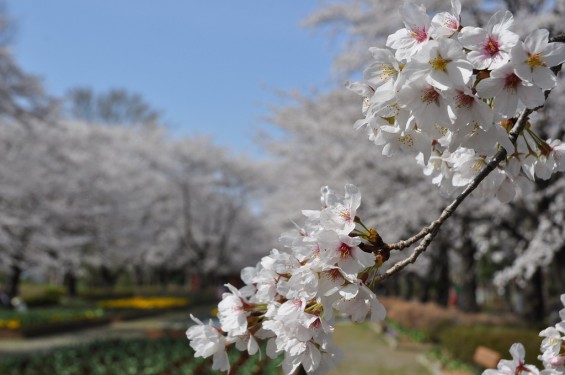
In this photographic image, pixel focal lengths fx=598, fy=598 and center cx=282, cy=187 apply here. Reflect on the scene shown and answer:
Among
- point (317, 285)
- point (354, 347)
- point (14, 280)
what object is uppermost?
point (317, 285)

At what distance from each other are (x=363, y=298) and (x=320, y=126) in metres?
14.0

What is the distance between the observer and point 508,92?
1215 millimetres

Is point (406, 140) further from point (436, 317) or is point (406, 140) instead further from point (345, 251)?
point (436, 317)

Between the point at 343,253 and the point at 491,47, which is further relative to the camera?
the point at 343,253

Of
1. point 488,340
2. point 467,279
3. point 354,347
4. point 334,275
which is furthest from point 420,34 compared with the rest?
point 467,279

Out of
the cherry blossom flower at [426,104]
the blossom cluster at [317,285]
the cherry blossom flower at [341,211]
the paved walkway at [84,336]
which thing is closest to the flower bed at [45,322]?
the paved walkway at [84,336]

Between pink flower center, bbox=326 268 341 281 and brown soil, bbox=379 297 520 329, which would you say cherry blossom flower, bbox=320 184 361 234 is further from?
brown soil, bbox=379 297 520 329

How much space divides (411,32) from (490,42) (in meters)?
0.16

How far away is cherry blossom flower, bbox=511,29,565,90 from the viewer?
1.16m

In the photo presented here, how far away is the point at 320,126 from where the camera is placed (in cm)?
1523

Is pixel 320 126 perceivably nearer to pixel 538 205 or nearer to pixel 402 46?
pixel 538 205

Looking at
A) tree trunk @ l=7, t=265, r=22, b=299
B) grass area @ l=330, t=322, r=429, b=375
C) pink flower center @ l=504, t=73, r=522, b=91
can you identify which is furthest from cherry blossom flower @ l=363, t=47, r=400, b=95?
tree trunk @ l=7, t=265, r=22, b=299

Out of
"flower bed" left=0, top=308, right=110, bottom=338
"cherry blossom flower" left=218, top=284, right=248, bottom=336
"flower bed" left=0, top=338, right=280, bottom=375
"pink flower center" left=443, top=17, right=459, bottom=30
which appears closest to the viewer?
"pink flower center" left=443, top=17, right=459, bottom=30

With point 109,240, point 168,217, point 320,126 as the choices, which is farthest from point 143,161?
point 320,126
